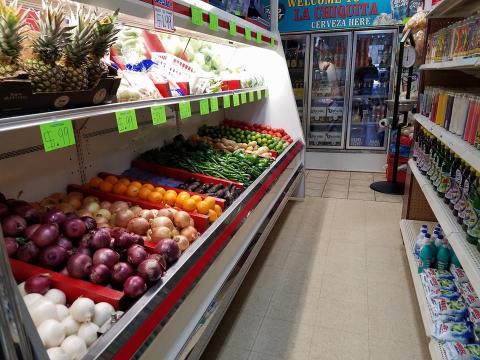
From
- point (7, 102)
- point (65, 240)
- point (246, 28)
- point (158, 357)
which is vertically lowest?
point (158, 357)

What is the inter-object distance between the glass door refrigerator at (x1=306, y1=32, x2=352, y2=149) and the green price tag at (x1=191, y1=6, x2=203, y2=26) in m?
4.25

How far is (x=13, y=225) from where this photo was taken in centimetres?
159

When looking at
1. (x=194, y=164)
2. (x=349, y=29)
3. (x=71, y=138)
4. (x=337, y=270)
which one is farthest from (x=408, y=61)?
(x=71, y=138)

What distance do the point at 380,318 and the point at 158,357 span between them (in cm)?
166

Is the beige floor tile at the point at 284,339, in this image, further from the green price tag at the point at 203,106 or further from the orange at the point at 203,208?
the green price tag at the point at 203,106

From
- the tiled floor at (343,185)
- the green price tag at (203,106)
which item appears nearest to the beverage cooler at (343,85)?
the tiled floor at (343,185)

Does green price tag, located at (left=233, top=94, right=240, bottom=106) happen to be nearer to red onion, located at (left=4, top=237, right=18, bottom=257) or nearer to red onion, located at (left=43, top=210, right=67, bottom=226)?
red onion, located at (left=43, top=210, right=67, bottom=226)

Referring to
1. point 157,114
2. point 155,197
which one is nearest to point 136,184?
point 155,197

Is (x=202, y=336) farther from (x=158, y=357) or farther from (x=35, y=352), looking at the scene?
(x=35, y=352)

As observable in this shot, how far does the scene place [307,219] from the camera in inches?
169

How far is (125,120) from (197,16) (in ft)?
3.21

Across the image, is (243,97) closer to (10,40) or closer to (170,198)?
(170,198)

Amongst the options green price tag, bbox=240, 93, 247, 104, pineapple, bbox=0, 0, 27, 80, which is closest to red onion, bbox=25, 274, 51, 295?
pineapple, bbox=0, 0, 27, 80

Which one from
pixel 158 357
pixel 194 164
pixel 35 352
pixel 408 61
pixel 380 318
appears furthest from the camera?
pixel 408 61
